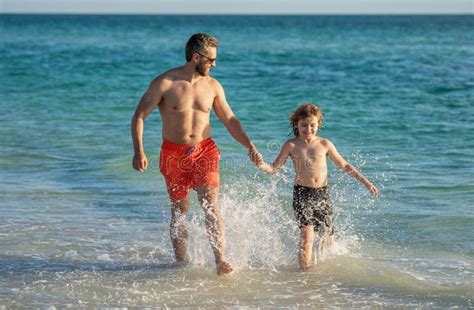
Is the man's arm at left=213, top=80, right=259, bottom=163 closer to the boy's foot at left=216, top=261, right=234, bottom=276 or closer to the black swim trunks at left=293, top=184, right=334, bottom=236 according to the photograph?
the black swim trunks at left=293, top=184, right=334, bottom=236

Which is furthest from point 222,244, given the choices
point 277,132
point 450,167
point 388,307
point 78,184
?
point 277,132

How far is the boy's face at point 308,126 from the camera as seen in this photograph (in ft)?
19.4

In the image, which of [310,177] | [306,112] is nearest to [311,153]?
[310,177]

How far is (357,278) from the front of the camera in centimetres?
561

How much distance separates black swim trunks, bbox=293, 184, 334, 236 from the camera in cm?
589

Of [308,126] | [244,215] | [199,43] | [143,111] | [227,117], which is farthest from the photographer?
[244,215]

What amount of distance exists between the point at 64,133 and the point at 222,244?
7145mm

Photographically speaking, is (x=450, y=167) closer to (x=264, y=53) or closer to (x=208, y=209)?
(x=208, y=209)

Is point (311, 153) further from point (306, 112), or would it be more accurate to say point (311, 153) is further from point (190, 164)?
point (190, 164)

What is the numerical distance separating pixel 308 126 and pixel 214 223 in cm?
99

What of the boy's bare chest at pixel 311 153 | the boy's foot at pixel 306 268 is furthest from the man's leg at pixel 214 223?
the boy's bare chest at pixel 311 153

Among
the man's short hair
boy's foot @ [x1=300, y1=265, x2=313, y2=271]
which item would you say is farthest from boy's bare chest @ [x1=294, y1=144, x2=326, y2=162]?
the man's short hair

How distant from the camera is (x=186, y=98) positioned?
560 cm

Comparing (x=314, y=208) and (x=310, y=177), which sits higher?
(x=310, y=177)
